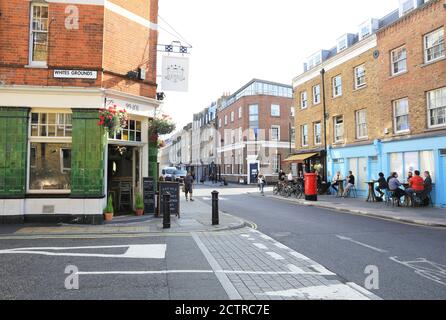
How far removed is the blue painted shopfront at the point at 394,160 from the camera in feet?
54.2

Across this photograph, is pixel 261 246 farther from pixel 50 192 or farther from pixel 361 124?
pixel 361 124

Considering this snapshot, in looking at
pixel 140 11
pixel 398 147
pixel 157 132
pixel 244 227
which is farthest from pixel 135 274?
pixel 398 147

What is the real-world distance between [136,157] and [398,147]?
13899 mm

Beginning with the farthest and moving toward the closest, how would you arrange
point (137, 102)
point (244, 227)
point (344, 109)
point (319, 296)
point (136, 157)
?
point (344, 109)
point (136, 157)
point (137, 102)
point (244, 227)
point (319, 296)

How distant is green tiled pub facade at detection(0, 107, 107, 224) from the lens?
11469 mm

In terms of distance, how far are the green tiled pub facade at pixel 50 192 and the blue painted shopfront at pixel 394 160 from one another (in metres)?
14.9

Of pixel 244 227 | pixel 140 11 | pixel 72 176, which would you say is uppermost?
pixel 140 11

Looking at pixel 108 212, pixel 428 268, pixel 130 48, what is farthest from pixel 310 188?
pixel 428 268

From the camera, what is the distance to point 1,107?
11.6 metres

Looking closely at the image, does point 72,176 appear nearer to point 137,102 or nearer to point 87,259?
point 137,102

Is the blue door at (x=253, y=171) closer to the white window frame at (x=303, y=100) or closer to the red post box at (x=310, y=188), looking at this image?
the white window frame at (x=303, y=100)

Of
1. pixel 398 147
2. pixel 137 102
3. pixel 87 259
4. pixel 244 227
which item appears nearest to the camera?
pixel 87 259

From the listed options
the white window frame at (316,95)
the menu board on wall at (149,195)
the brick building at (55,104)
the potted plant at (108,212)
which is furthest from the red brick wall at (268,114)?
the potted plant at (108,212)

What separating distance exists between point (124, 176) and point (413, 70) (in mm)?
15351
